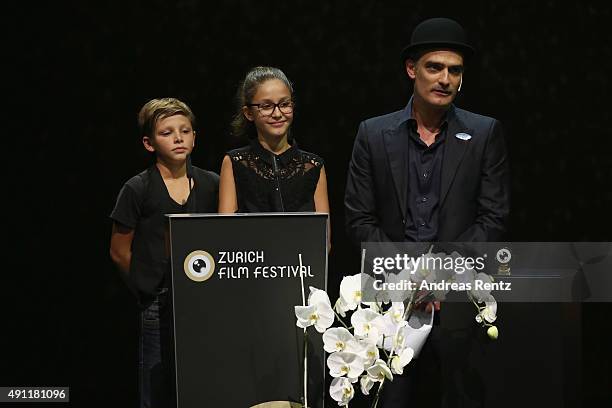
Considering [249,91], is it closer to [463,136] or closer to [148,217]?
[148,217]

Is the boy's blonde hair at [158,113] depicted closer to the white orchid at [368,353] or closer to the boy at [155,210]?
the boy at [155,210]

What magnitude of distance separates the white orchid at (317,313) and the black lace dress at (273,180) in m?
1.02

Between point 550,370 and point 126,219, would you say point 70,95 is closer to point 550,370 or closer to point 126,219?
point 126,219

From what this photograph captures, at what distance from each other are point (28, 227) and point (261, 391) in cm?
193

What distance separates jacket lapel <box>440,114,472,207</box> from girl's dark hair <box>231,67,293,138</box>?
0.59m

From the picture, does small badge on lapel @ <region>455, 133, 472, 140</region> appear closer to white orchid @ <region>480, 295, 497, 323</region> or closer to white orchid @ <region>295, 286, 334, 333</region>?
white orchid @ <region>480, 295, 497, 323</region>

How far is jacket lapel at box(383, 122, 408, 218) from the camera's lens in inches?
120

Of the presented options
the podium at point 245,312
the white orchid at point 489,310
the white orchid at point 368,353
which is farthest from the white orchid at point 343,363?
the white orchid at point 489,310

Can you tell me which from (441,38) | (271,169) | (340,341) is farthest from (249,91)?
(340,341)

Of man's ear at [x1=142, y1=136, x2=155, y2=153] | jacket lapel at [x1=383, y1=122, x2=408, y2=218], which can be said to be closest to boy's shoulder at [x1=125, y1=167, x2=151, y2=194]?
man's ear at [x1=142, y1=136, x2=155, y2=153]

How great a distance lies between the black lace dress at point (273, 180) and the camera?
3.20 meters

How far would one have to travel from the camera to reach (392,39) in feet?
12.6

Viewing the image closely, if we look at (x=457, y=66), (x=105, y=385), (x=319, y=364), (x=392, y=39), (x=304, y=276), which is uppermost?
(x=392, y=39)

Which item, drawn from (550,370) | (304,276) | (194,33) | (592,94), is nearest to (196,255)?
(304,276)
